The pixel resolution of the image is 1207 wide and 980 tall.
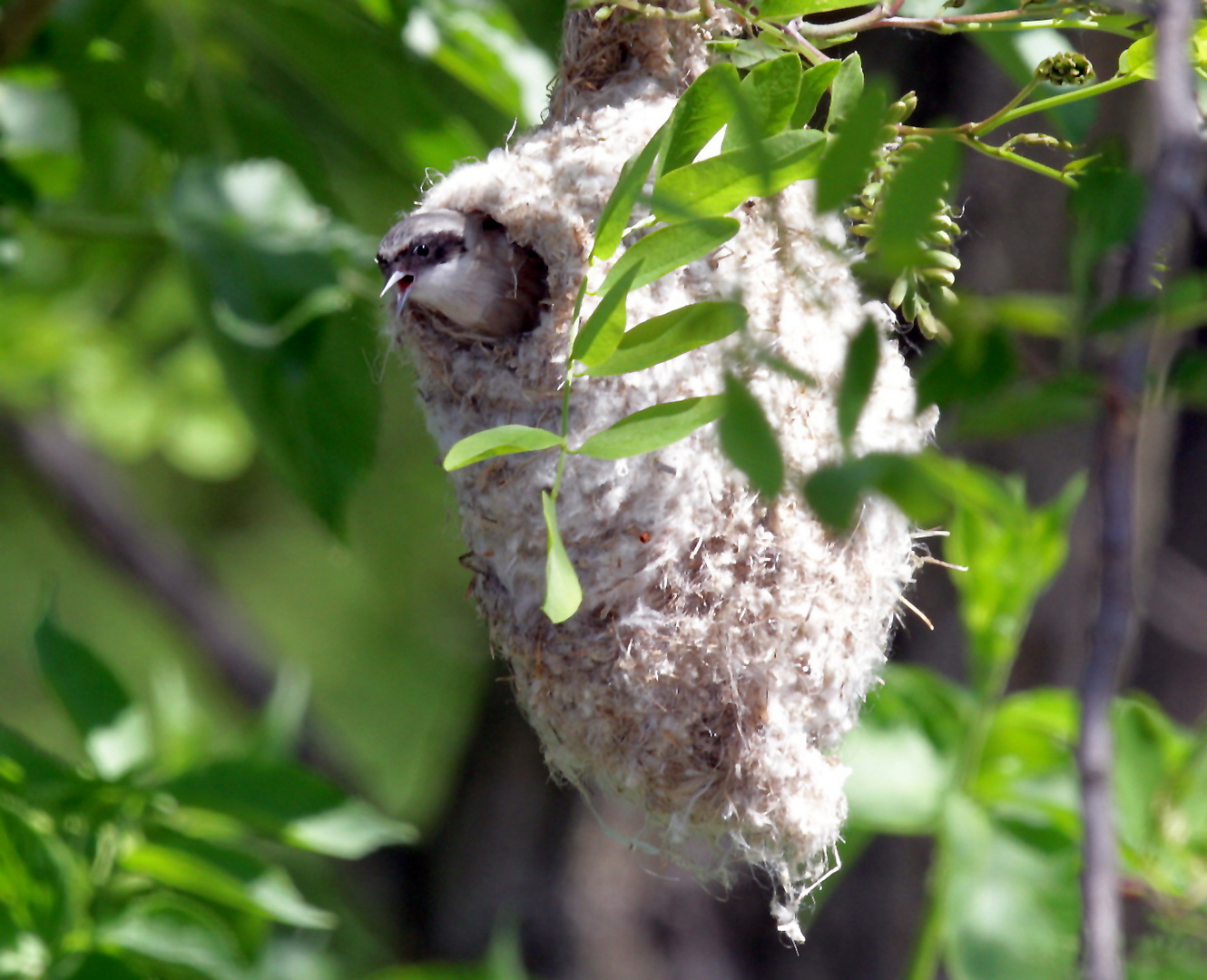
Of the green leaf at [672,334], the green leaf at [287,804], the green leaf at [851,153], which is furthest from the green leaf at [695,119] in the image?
the green leaf at [287,804]

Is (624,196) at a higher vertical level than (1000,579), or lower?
higher

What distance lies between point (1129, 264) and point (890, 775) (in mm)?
1276

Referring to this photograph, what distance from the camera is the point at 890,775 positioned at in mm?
1726

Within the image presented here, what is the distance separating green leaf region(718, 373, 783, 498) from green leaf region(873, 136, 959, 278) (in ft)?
0.31

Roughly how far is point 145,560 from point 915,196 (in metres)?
3.25

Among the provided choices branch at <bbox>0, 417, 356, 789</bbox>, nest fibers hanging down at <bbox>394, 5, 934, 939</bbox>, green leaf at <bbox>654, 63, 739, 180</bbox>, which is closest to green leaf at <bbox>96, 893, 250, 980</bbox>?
nest fibers hanging down at <bbox>394, 5, 934, 939</bbox>

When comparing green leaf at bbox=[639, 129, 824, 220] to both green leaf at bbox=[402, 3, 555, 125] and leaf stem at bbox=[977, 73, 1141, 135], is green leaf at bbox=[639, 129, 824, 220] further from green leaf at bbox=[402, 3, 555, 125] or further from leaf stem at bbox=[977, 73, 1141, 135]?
green leaf at bbox=[402, 3, 555, 125]

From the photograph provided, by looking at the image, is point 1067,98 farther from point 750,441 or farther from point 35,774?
point 35,774

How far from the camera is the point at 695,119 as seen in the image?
85 cm

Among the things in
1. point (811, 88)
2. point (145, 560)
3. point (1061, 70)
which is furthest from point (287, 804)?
point (145, 560)

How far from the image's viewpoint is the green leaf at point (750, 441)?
0.60 m

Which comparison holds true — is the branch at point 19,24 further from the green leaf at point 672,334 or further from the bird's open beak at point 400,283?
the green leaf at point 672,334

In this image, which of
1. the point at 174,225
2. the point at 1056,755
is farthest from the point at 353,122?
the point at 1056,755

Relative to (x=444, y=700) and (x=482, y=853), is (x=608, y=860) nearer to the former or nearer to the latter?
(x=482, y=853)
